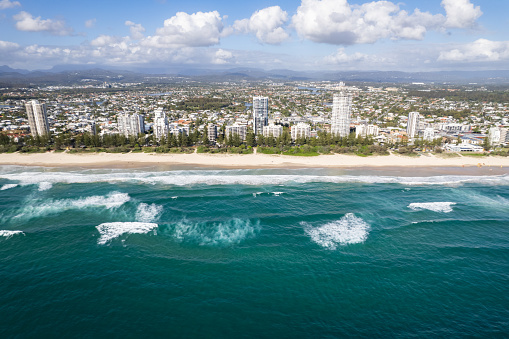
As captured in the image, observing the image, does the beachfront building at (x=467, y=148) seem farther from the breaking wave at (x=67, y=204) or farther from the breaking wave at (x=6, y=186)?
the breaking wave at (x=6, y=186)

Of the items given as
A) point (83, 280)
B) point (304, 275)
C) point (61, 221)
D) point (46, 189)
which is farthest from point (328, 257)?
point (46, 189)

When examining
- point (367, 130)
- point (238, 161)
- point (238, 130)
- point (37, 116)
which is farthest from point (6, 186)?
point (367, 130)

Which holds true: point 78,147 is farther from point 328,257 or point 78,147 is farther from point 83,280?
point 328,257

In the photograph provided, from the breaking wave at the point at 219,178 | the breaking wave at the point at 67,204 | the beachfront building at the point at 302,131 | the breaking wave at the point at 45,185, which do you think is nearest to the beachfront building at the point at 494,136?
the breaking wave at the point at 219,178

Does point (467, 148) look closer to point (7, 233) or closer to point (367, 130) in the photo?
point (367, 130)

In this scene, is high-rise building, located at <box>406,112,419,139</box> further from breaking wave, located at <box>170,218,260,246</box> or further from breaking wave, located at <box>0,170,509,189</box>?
breaking wave, located at <box>170,218,260,246</box>

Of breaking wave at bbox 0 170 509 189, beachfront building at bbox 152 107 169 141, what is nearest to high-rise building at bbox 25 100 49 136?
beachfront building at bbox 152 107 169 141

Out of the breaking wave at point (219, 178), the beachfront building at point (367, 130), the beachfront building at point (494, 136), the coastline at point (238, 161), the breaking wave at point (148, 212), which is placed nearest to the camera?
the breaking wave at point (148, 212)
